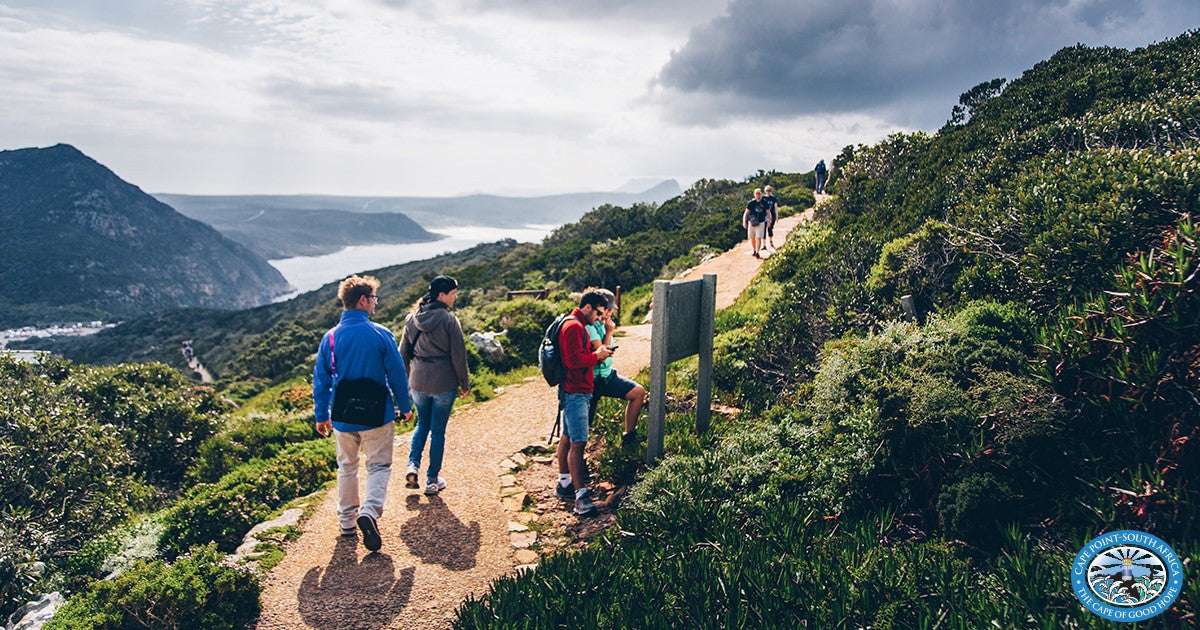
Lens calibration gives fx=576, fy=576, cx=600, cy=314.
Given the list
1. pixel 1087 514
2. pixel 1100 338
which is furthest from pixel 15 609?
pixel 1100 338

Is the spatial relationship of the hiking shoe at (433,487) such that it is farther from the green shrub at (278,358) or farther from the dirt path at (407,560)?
the green shrub at (278,358)

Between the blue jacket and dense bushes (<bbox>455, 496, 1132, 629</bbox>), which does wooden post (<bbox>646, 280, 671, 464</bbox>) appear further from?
the blue jacket

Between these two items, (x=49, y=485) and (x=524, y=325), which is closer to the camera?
(x=49, y=485)

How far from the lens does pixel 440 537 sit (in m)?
5.25

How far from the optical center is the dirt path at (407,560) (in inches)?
165

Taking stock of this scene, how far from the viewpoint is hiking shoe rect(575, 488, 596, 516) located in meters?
5.42

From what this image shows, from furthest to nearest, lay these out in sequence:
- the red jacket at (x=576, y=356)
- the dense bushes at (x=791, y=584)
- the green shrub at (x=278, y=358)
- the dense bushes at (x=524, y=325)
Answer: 1. the green shrub at (x=278, y=358)
2. the dense bushes at (x=524, y=325)
3. the red jacket at (x=576, y=356)
4. the dense bushes at (x=791, y=584)

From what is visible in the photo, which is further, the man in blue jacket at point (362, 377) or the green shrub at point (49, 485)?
the green shrub at point (49, 485)

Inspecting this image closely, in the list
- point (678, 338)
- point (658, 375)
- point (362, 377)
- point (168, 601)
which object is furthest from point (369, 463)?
point (678, 338)

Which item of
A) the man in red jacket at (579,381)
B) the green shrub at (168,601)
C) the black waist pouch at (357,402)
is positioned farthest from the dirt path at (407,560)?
the black waist pouch at (357,402)

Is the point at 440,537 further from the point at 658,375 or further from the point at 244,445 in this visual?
the point at 244,445

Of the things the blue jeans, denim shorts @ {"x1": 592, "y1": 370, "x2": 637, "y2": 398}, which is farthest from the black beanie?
denim shorts @ {"x1": 592, "y1": 370, "x2": 637, "y2": 398}

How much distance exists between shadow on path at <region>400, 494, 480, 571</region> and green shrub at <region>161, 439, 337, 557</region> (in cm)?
150

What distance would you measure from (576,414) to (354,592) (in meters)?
2.28
